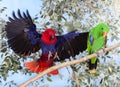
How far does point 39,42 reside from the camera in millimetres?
2340

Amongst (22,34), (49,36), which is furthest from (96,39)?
(22,34)

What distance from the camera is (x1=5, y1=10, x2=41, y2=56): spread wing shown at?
2105mm

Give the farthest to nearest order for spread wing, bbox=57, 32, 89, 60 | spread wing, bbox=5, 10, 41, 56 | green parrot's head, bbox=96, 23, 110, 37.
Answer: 1. spread wing, bbox=57, 32, 89, 60
2. green parrot's head, bbox=96, 23, 110, 37
3. spread wing, bbox=5, 10, 41, 56

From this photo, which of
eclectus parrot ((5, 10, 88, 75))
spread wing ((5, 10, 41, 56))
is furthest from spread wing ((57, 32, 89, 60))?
spread wing ((5, 10, 41, 56))

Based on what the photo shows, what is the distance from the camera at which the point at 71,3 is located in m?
2.88

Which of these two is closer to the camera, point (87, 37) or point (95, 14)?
point (87, 37)

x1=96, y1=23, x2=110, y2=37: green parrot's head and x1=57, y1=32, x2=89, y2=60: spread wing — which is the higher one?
x1=96, y1=23, x2=110, y2=37: green parrot's head

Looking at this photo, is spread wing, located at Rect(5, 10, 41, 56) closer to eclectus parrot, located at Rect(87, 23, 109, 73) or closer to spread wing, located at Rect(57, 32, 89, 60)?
spread wing, located at Rect(57, 32, 89, 60)

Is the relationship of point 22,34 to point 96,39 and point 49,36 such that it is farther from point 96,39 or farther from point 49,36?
point 96,39

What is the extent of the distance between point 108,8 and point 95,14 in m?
0.12

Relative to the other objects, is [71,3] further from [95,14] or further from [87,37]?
[87,37]

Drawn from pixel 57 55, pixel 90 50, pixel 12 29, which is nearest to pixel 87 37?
pixel 90 50

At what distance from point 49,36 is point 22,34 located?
0.16 metres

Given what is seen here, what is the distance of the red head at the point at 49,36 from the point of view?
7.20 ft
